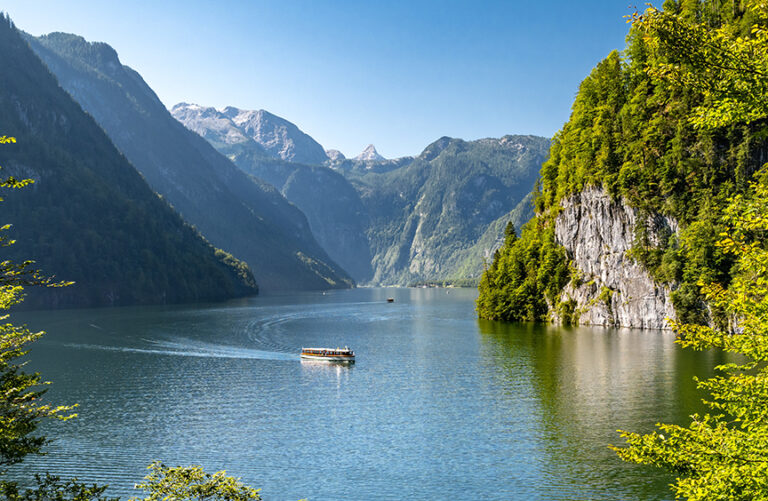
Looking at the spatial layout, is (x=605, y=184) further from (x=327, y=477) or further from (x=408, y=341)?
(x=327, y=477)

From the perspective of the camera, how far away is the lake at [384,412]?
41.1 metres

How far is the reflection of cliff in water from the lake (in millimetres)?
233

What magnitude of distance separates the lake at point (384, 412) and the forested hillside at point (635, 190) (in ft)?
53.3

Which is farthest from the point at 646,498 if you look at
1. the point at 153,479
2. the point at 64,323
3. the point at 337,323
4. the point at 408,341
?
the point at 64,323

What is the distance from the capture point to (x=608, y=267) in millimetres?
126938

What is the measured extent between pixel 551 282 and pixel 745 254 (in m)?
124

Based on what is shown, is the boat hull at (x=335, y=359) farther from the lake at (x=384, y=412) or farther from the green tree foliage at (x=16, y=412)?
the green tree foliage at (x=16, y=412)

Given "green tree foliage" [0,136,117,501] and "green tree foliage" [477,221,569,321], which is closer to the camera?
"green tree foliage" [0,136,117,501]

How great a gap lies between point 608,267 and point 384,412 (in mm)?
84543

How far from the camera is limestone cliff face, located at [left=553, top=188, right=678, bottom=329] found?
387ft

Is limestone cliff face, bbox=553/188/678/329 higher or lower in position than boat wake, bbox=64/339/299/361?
higher

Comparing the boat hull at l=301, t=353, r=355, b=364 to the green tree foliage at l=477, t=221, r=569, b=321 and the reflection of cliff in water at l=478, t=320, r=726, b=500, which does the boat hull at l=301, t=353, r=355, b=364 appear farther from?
the green tree foliage at l=477, t=221, r=569, b=321

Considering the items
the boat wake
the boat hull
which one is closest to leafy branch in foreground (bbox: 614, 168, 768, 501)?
the boat hull

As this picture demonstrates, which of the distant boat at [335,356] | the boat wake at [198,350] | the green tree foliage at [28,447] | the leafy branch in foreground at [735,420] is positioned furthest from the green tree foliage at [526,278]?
the green tree foliage at [28,447]
